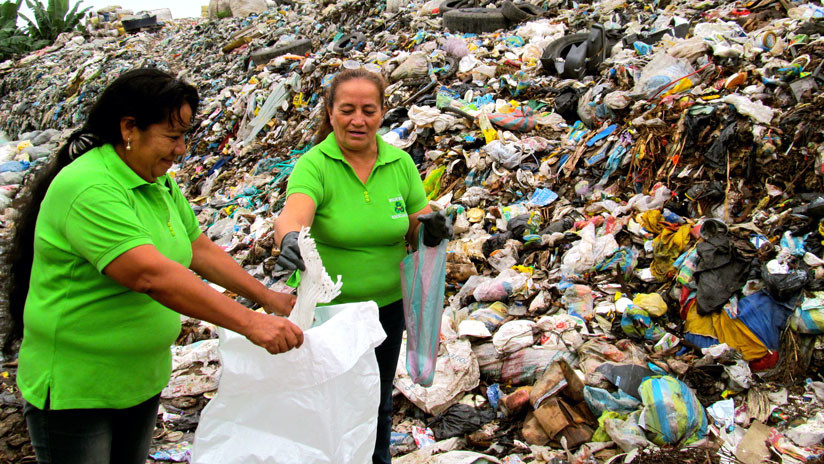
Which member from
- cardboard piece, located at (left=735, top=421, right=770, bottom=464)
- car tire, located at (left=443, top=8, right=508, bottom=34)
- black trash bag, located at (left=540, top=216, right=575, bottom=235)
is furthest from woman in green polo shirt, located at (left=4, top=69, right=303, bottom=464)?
car tire, located at (left=443, top=8, right=508, bottom=34)

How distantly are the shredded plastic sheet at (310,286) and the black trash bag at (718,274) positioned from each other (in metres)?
2.46

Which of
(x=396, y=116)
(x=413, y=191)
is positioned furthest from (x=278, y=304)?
(x=396, y=116)

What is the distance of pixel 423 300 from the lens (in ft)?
6.81

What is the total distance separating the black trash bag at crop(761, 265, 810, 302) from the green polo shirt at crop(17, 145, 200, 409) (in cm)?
293

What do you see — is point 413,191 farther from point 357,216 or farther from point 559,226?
point 559,226

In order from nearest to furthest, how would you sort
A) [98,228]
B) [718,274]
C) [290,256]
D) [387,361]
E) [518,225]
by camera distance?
[98,228] → [290,256] → [387,361] → [718,274] → [518,225]

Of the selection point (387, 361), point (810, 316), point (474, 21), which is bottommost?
point (810, 316)

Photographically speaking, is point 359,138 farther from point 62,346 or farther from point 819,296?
point 819,296

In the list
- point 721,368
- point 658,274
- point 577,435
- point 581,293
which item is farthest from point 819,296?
point 577,435

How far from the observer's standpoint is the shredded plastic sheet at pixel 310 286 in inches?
60.0

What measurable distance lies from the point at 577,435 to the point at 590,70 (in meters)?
5.25

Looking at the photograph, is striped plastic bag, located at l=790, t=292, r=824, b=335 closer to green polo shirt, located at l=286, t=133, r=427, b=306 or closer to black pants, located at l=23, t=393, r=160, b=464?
green polo shirt, located at l=286, t=133, r=427, b=306

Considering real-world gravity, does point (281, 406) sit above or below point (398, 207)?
below

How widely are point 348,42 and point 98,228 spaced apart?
10072 mm
